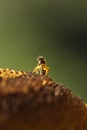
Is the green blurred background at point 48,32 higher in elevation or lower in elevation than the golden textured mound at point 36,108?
higher

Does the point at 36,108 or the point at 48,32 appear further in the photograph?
the point at 48,32

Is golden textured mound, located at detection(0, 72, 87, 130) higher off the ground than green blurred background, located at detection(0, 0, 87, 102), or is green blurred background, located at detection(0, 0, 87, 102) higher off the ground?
green blurred background, located at detection(0, 0, 87, 102)

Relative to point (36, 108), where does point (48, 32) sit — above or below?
above

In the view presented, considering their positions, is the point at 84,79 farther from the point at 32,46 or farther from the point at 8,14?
the point at 8,14

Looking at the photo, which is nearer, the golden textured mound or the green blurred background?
the golden textured mound

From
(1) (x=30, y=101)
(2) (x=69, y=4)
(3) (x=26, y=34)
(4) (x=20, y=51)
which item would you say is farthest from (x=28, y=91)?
(2) (x=69, y=4)

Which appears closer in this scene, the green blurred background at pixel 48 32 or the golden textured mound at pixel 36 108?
the golden textured mound at pixel 36 108
